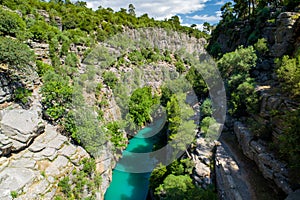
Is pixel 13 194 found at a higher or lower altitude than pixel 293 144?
lower

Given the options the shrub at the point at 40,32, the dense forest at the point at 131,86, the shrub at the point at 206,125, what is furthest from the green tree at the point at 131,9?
the shrub at the point at 206,125

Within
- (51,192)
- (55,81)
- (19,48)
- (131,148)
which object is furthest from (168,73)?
(51,192)

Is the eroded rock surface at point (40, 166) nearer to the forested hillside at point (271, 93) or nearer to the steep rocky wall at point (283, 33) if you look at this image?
the forested hillside at point (271, 93)

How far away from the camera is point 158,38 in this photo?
1908 inches

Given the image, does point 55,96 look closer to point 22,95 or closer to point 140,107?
point 22,95

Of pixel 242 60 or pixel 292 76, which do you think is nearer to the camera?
pixel 292 76

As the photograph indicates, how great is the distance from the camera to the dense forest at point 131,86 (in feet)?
41.9

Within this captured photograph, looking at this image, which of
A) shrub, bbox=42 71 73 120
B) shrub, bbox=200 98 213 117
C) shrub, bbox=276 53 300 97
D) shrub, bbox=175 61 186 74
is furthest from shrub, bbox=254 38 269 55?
shrub, bbox=175 61 186 74

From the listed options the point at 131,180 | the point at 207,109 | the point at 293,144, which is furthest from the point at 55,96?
the point at 293,144

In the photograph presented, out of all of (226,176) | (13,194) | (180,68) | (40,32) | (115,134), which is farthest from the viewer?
(180,68)

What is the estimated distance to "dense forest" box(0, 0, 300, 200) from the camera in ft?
41.9

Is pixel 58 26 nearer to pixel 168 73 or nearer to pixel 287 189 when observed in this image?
pixel 168 73

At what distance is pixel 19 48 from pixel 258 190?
2123 cm

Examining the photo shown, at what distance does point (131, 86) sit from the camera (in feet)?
108
